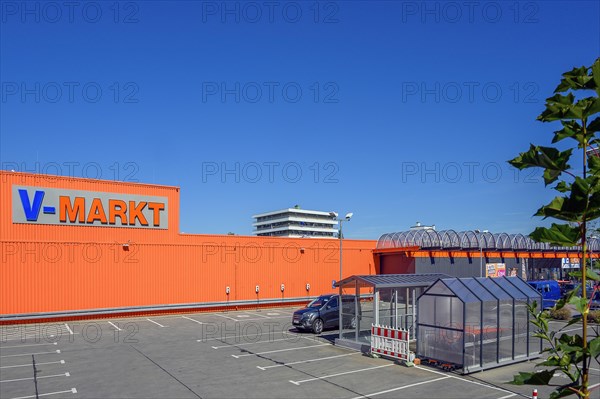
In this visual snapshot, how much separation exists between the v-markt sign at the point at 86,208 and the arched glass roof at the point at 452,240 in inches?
776

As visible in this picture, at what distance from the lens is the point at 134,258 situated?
1278 inches

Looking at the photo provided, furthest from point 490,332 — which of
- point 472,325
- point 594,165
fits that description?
point 594,165

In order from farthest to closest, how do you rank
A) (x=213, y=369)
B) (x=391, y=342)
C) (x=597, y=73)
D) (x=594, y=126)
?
(x=391, y=342), (x=213, y=369), (x=594, y=126), (x=597, y=73)

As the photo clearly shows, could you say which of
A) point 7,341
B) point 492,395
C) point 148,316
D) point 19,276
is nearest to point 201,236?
point 148,316

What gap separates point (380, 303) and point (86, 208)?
63.0 ft

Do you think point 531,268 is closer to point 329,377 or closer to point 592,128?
point 329,377

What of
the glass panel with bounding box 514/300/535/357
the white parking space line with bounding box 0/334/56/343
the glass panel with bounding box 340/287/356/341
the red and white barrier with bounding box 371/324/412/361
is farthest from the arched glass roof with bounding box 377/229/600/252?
the white parking space line with bounding box 0/334/56/343

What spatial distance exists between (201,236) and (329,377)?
21.0m

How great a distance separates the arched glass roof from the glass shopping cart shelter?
21.9m

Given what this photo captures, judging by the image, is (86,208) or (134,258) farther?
(134,258)

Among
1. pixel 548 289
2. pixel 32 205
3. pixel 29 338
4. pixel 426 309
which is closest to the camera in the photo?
pixel 426 309

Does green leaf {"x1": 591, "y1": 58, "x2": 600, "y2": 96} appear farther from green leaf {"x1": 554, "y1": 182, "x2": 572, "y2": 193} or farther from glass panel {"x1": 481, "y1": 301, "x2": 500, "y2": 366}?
glass panel {"x1": 481, "y1": 301, "x2": 500, "y2": 366}

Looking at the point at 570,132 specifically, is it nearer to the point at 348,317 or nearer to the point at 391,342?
the point at 391,342

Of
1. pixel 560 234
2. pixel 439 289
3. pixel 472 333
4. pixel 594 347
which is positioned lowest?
pixel 472 333
